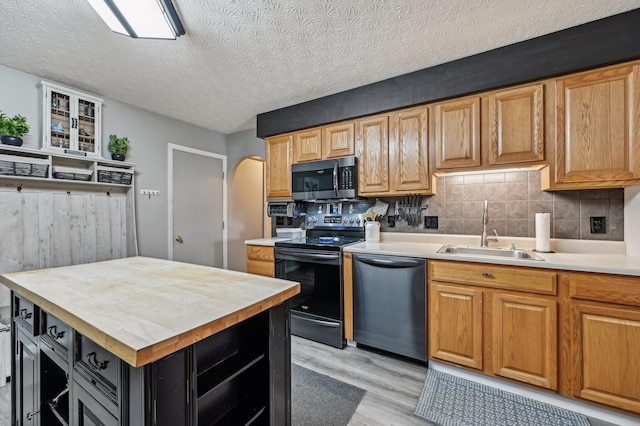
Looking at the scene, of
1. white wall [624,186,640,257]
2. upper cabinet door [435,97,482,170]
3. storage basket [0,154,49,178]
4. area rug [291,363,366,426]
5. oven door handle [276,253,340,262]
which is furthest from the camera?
oven door handle [276,253,340,262]

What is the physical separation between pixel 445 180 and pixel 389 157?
59 cm

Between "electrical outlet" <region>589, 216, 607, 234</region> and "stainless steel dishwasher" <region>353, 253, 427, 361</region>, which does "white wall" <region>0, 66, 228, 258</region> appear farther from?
"electrical outlet" <region>589, 216, 607, 234</region>

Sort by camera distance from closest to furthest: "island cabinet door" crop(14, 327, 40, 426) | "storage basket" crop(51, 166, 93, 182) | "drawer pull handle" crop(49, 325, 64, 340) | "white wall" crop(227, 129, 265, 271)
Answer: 1. "drawer pull handle" crop(49, 325, 64, 340)
2. "island cabinet door" crop(14, 327, 40, 426)
3. "storage basket" crop(51, 166, 93, 182)
4. "white wall" crop(227, 129, 265, 271)

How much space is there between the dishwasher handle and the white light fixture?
2147 mm

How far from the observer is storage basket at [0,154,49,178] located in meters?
2.04

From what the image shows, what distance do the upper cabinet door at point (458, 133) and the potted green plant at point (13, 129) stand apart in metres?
3.42

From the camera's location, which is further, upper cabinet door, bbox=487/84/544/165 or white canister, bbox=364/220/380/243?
white canister, bbox=364/220/380/243

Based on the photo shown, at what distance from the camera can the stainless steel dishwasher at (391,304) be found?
2078 millimetres

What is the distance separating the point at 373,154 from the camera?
2.61 m

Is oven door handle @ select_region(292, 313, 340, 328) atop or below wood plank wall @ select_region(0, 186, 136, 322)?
below

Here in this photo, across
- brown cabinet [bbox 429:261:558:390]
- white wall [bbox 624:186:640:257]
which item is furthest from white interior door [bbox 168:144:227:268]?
white wall [bbox 624:186:640:257]

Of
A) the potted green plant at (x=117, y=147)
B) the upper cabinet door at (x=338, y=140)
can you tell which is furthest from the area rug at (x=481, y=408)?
the potted green plant at (x=117, y=147)

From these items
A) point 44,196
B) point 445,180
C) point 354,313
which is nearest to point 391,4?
point 445,180

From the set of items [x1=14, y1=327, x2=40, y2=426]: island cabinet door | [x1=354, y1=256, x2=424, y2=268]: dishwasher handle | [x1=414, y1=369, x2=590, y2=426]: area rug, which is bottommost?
[x1=414, y1=369, x2=590, y2=426]: area rug
